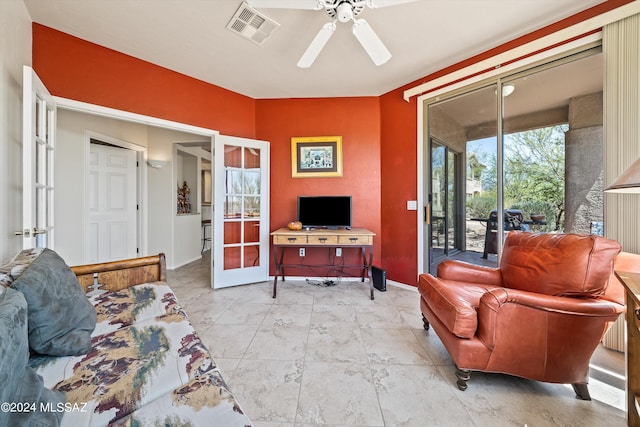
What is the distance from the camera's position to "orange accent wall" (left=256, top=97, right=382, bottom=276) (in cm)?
334

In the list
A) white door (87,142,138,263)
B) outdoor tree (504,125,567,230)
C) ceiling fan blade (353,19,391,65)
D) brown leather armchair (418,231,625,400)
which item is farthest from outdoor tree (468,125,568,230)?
white door (87,142,138,263)

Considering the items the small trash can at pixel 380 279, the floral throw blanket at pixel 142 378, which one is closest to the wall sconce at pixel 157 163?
the floral throw blanket at pixel 142 378

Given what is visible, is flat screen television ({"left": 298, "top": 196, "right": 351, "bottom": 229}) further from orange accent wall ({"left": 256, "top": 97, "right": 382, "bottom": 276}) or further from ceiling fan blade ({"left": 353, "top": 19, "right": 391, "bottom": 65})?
ceiling fan blade ({"left": 353, "top": 19, "right": 391, "bottom": 65})

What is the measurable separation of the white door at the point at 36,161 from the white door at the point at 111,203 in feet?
4.67

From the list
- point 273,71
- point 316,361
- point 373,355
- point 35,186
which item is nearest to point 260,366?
point 316,361

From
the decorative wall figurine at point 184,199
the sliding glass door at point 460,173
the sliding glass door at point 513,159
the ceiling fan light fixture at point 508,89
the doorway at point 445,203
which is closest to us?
the sliding glass door at point 513,159

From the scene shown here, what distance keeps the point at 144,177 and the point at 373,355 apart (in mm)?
4169

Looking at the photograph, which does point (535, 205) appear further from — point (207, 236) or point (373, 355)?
point (207, 236)

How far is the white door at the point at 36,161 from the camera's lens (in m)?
1.45

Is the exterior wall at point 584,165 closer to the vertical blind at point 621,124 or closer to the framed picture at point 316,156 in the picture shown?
the vertical blind at point 621,124

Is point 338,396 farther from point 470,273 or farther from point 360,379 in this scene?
point 470,273

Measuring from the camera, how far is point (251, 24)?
1976 mm

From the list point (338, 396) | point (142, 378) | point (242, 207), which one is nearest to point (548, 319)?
point (338, 396)

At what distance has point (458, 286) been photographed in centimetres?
176
